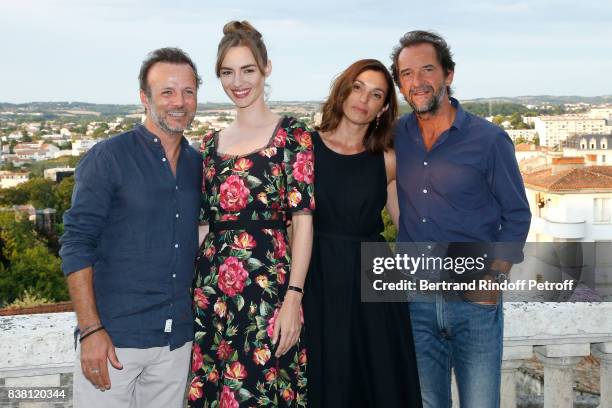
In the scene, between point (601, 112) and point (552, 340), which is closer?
point (552, 340)

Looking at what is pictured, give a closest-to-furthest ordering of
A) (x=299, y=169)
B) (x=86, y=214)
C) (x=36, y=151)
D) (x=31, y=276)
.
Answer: (x=86, y=214) → (x=299, y=169) → (x=31, y=276) → (x=36, y=151)

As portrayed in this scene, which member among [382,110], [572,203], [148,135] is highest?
[382,110]

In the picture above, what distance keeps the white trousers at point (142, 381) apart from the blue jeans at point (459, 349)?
3.22ft


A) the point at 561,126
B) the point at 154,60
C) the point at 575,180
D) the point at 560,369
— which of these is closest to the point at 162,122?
the point at 154,60

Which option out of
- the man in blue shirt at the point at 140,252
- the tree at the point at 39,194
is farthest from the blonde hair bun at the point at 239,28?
the tree at the point at 39,194

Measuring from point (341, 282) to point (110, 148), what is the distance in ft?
3.47

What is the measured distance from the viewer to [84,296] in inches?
96.3

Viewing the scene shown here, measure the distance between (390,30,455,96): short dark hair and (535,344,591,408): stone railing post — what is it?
4.02 feet

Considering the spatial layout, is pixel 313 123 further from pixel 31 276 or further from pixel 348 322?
pixel 31 276

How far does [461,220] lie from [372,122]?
602 millimetres

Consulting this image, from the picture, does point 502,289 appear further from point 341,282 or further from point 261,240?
point 261,240

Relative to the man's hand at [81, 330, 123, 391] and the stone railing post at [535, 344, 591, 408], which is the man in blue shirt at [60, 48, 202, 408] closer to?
the man's hand at [81, 330, 123, 391]

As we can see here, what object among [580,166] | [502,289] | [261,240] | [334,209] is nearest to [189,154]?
[261,240]

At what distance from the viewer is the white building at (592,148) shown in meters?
54.8
